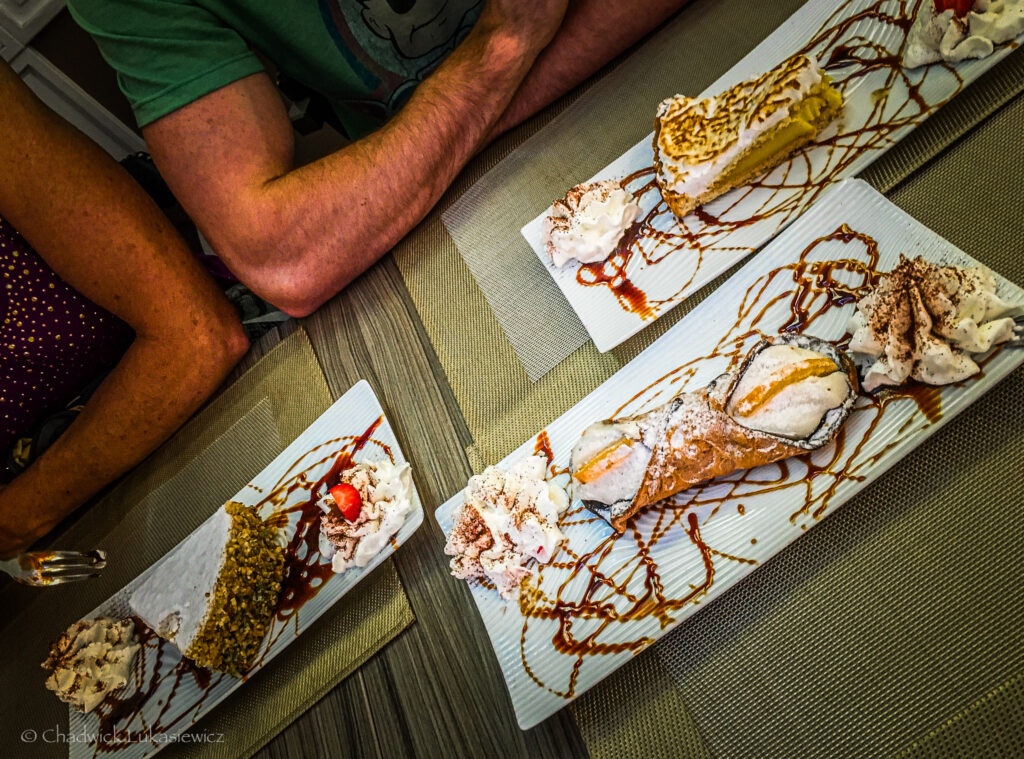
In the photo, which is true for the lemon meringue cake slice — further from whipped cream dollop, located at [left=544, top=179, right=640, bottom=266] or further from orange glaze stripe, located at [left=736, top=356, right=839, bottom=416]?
orange glaze stripe, located at [left=736, top=356, right=839, bottom=416]

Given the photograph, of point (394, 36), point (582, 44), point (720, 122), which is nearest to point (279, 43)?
point (394, 36)

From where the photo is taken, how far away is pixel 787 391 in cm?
92

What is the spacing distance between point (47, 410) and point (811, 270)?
2.18m

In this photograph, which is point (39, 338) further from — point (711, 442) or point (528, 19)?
point (711, 442)

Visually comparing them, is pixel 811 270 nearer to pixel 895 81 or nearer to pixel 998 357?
pixel 998 357

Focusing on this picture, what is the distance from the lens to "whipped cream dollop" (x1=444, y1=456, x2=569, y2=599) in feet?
3.34

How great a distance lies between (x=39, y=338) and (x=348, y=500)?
128cm

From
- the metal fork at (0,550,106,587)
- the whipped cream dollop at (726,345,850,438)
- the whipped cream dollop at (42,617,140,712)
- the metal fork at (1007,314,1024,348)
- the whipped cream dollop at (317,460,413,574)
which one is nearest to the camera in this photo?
the metal fork at (1007,314,1024,348)

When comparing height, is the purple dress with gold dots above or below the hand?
above

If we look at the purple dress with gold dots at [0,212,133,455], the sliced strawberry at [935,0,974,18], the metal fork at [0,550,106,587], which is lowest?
the sliced strawberry at [935,0,974,18]

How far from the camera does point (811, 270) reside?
3.30 feet

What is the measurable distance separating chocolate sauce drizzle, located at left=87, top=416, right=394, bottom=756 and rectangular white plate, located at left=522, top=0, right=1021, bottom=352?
1.90 feet

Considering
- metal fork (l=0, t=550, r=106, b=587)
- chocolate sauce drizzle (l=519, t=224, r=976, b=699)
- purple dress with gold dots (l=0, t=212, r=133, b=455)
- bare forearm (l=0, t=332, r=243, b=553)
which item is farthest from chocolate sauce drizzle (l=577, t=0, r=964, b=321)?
purple dress with gold dots (l=0, t=212, r=133, b=455)

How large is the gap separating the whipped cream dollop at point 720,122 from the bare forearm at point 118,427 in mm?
1276
